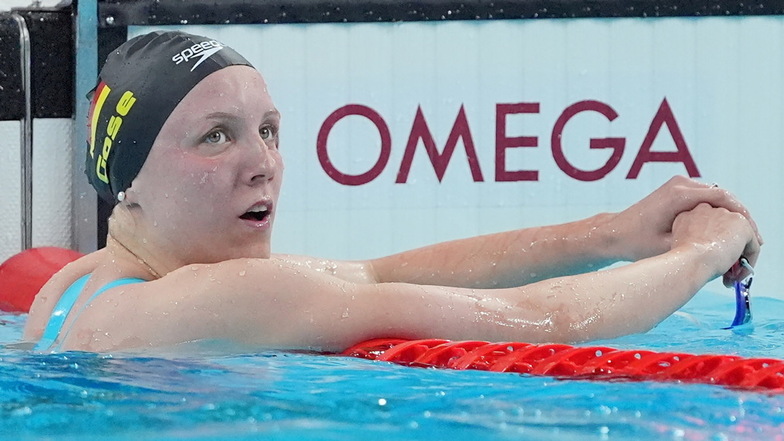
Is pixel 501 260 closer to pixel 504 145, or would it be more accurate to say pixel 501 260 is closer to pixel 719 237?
pixel 719 237

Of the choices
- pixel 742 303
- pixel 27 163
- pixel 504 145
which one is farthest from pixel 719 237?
pixel 27 163

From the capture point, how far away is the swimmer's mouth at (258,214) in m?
2.17

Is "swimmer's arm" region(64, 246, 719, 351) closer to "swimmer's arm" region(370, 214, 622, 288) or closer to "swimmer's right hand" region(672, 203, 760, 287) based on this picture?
"swimmer's right hand" region(672, 203, 760, 287)

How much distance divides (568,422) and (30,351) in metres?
1.26

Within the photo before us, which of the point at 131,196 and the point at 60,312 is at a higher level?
the point at 131,196

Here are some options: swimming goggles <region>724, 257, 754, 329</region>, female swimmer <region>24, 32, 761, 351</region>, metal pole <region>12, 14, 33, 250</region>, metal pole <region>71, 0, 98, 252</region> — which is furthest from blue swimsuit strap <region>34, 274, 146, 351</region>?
metal pole <region>12, 14, 33, 250</region>

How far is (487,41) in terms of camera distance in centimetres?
435

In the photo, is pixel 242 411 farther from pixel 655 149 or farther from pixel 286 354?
pixel 655 149

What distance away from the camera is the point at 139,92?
2.23 meters

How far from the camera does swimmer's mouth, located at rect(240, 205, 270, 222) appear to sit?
2.17 metres

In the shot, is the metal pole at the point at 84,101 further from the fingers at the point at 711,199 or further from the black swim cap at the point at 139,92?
the fingers at the point at 711,199

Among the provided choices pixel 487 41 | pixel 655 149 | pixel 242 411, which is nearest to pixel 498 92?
pixel 487 41

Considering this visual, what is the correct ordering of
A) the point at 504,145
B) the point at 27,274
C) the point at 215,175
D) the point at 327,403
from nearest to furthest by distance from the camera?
1. the point at 327,403
2. the point at 215,175
3. the point at 27,274
4. the point at 504,145

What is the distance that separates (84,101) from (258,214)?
2.38 metres
